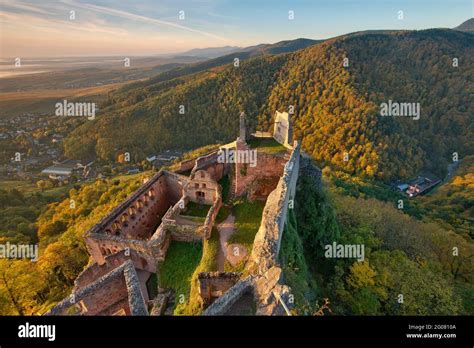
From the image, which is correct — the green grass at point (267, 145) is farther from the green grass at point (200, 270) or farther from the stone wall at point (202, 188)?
the green grass at point (200, 270)

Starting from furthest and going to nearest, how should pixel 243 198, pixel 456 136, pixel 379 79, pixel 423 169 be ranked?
pixel 379 79 < pixel 456 136 < pixel 423 169 < pixel 243 198

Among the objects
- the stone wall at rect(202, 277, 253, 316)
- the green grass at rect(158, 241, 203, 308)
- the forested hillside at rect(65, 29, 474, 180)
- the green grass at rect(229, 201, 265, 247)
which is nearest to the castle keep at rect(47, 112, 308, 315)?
the stone wall at rect(202, 277, 253, 316)

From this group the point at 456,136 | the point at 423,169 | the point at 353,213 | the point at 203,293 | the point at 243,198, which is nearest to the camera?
the point at 203,293

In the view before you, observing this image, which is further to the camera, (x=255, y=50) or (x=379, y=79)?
(x=255, y=50)

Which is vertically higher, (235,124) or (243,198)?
(235,124)
